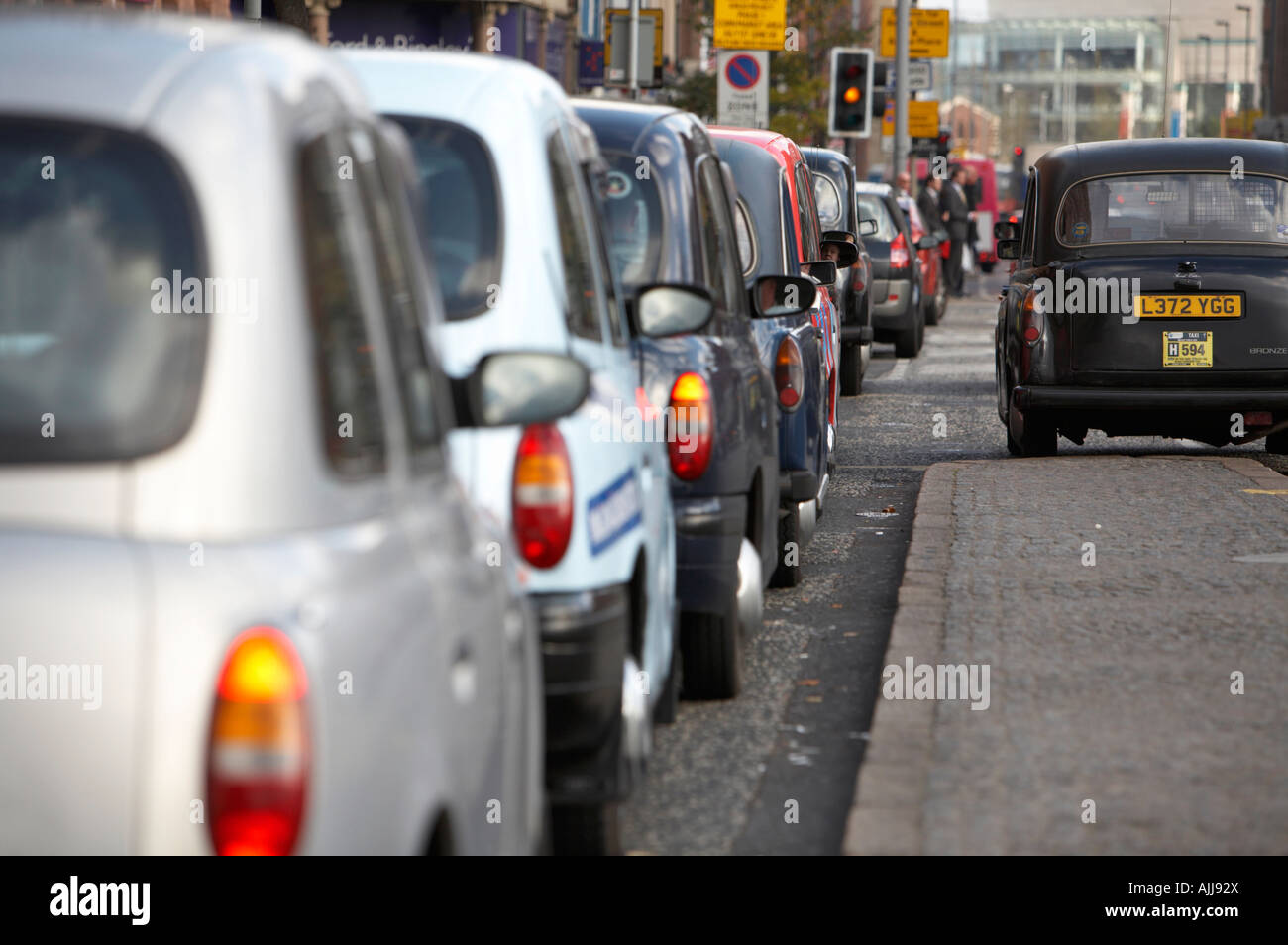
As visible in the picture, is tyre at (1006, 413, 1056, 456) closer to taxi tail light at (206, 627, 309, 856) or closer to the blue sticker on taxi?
the blue sticker on taxi

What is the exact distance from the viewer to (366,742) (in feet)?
8.79

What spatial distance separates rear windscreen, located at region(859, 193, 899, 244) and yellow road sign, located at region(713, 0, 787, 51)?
11.3 ft

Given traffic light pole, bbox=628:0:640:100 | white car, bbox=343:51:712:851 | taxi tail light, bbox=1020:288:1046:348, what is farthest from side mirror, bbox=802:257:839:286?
traffic light pole, bbox=628:0:640:100

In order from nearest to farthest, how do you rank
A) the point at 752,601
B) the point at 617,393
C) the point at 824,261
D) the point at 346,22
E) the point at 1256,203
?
the point at 617,393 → the point at 752,601 → the point at 824,261 → the point at 1256,203 → the point at 346,22

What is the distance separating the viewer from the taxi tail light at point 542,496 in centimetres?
470

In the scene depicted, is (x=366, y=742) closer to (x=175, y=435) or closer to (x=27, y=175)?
(x=175, y=435)

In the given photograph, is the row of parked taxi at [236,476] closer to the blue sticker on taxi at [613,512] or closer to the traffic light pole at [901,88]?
the blue sticker on taxi at [613,512]

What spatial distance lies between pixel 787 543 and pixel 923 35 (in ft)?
134

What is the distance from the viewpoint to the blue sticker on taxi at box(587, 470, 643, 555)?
16.0 feet

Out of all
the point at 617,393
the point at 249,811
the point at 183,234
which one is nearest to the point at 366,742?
the point at 249,811

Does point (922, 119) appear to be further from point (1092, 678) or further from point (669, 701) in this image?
point (669, 701)

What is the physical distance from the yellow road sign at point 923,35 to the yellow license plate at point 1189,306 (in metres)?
35.0

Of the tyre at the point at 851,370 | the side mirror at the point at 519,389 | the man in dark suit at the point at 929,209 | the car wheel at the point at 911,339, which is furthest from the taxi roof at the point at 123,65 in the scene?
the man in dark suit at the point at 929,209
